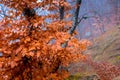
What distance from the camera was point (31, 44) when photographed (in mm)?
5008

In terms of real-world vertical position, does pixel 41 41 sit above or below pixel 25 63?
above

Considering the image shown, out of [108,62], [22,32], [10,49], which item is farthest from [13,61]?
[108,62]

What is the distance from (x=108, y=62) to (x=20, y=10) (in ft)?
39.5

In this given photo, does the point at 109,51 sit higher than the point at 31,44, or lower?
lower

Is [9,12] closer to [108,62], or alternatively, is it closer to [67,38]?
[67,38]

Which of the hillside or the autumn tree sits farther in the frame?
the hillside

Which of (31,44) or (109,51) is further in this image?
(109,51)

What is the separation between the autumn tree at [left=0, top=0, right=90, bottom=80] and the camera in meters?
5.14

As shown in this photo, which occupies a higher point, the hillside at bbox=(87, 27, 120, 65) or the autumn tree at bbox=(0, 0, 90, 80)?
the autumn tree at bbox=(0, 0, 90, 80)

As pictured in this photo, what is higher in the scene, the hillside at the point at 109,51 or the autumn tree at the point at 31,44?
the autumn tree at the point at 31,44

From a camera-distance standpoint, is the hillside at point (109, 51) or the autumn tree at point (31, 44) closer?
the autumn tree at point (31, 44)

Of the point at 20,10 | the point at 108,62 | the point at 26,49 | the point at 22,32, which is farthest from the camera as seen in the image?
the point at 108,62

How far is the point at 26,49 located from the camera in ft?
16.2

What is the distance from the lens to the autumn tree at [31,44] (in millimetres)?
5141
